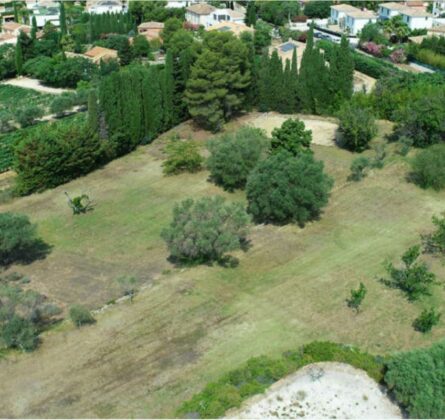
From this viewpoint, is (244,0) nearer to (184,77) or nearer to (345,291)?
(184,77)

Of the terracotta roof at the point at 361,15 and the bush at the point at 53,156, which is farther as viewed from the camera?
the terracotta roof at the point at 361,15

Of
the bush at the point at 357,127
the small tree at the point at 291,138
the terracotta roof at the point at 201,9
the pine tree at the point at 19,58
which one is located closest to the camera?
the small tree at the point at 291,138

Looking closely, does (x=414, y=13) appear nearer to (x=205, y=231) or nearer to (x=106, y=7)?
(x=106, y=7)

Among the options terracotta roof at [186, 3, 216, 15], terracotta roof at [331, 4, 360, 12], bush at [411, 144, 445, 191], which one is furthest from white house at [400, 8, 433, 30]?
bush at [411, 144, 445, 191]

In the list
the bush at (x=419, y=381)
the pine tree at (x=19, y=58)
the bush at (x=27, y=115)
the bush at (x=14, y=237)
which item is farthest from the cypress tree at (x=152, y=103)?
the pine tree at (x=19, y=58)

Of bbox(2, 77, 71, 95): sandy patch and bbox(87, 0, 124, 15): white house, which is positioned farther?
bbox(87, 0, 124, 15): white house

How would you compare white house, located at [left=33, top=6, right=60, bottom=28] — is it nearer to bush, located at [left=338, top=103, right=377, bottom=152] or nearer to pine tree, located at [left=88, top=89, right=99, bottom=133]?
pine tree, located at [left=88, top=89, right=99, bottom=133]

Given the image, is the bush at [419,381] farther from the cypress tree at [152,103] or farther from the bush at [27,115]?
the bush at [27,115]
